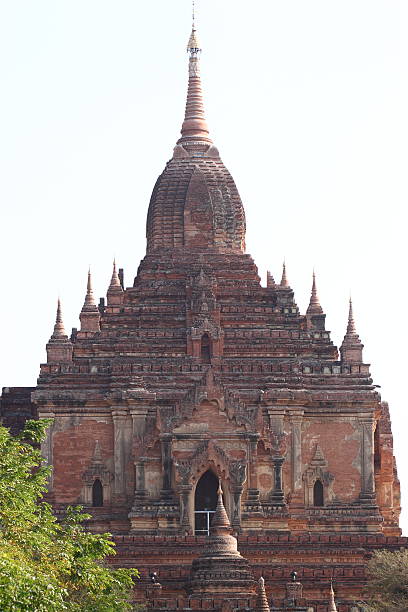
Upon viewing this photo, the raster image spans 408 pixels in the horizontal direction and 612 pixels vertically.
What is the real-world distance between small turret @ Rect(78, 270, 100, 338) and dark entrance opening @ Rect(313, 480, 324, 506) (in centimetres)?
853

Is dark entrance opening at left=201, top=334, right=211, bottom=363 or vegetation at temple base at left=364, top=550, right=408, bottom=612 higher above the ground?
dark entrance opening at left=201, top=334, right=211, bottom=363

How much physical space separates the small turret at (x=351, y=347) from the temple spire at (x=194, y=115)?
9.16 m

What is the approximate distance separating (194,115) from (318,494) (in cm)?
1489

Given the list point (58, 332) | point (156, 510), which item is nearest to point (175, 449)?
point (156, 510)

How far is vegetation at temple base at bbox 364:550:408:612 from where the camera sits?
55594 mm

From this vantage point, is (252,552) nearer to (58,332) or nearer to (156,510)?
(156,510)

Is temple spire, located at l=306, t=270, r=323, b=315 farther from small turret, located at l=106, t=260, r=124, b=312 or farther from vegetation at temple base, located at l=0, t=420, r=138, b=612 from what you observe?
vegetation at temple base, located at l=0, t=420, r=138, b=612

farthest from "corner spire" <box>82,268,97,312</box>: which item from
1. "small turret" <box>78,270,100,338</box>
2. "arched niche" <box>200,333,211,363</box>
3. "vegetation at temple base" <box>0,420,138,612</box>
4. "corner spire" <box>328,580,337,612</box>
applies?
"vegetation at temple base" <box>0,420,138,612</box>

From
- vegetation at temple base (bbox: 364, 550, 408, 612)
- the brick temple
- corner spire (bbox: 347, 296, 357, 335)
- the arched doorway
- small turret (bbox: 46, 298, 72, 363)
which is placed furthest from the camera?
corner spire (bbox: 347, 296, 357, 335)

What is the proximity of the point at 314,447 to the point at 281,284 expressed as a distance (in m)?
8.13

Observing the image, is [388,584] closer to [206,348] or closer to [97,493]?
[97,493]

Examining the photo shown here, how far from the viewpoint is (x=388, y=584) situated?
57.3 meters

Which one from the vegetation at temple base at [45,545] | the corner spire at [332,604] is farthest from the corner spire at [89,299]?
the vegetation at temple base at [45,545]

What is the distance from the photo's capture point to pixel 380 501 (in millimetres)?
69000
